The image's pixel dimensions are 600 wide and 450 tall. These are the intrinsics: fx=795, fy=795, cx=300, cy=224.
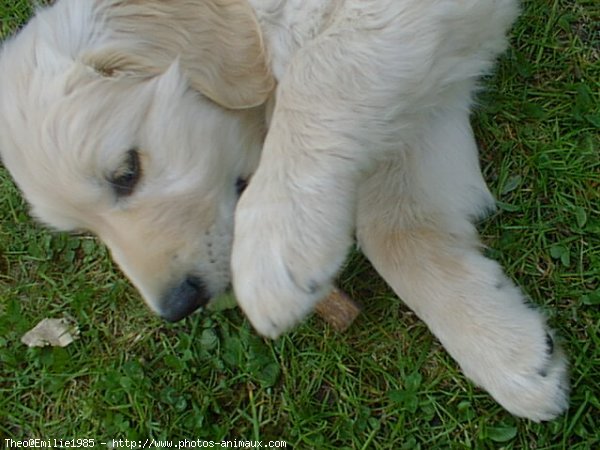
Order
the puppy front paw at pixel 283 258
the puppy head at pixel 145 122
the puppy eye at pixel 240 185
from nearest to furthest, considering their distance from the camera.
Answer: the puppy front paw at pixel 283 258
the puppy head at pixel 145 122
the puppy eye at pixel 240 185

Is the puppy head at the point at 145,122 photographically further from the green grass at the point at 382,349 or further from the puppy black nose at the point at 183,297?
the green grass at the point at 382,349

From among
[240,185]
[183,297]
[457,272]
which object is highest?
[240,185]

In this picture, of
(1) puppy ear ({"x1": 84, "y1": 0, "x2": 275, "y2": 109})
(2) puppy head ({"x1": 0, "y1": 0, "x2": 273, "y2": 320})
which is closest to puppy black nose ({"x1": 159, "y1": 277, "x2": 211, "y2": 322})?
(2) puppy head ({"x1": 0, "y1": 0, "x2": 273, "y2": 320})

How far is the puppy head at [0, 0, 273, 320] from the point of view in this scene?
6.56 feet

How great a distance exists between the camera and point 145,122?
6.61 feet

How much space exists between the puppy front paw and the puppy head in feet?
0.57

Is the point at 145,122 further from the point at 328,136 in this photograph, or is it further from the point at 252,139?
the point at 328,136

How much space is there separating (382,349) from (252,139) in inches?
30.6

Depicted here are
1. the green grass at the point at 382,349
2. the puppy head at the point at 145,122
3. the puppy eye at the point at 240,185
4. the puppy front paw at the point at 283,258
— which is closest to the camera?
the puppy front paw at the point at 283,258

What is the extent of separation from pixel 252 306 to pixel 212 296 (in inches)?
8.7

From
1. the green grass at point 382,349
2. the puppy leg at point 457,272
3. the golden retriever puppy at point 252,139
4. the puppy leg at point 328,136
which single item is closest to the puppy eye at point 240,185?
the golden retriever puppy at point 252,139

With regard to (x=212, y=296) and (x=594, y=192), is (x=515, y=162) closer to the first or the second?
(x=594, y=192)

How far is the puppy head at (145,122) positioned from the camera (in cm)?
200

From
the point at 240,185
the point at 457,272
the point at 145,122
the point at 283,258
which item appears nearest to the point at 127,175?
the point at 145,122
